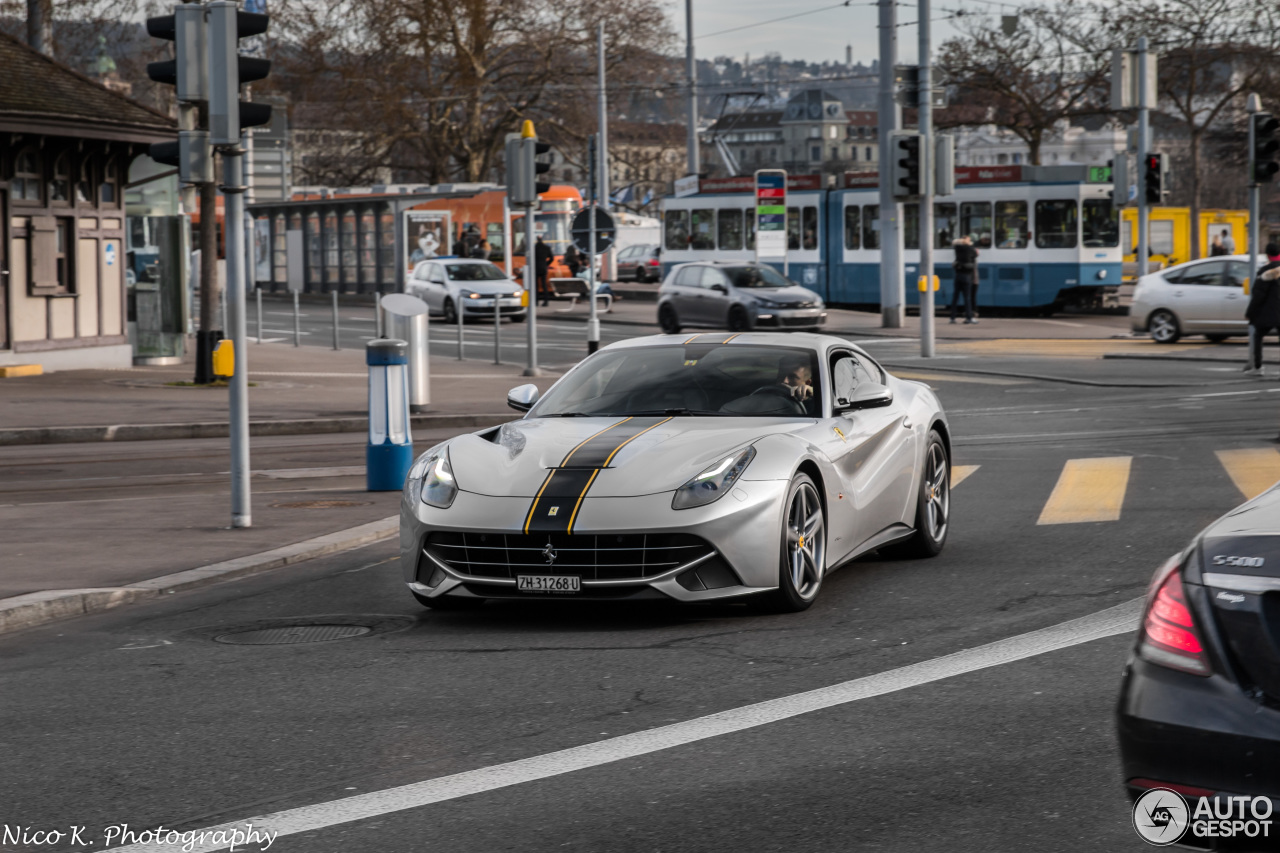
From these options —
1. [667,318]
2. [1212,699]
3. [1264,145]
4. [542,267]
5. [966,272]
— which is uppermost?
[1264,145]

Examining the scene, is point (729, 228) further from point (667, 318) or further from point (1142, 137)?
point (1142, 137)

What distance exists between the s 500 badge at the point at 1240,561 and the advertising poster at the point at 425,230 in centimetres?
4638

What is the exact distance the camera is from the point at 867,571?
29.3 ft

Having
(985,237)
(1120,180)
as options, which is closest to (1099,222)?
(985,237)

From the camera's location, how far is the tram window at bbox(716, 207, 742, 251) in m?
45.5

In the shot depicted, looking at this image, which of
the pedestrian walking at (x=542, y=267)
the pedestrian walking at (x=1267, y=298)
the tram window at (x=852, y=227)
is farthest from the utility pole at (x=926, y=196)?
the pedestrian walking at (x=542, y=267)

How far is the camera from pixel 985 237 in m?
40.4

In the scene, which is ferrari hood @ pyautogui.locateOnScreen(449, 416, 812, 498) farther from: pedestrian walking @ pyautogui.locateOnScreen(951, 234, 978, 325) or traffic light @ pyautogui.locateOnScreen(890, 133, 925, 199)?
pedestrian walking @ pyautogui.locateOnScreen(951, 234, 978, 325)

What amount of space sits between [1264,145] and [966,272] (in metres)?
9.97

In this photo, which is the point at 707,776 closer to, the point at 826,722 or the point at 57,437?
the point at 826,722

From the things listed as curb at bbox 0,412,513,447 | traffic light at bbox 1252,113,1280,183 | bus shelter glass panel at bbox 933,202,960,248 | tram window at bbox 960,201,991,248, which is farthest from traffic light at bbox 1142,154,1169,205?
curb at bbox 0,412,513,447

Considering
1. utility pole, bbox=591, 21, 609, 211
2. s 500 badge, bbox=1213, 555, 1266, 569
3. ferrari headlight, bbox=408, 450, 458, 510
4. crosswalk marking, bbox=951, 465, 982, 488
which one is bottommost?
crosswalk marking, bbox=951, 465, 982, 488

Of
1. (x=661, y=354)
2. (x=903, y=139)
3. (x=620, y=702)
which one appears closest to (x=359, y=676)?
(x=620, y=702)

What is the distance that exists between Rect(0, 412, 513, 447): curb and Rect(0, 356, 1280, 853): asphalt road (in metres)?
7.96
